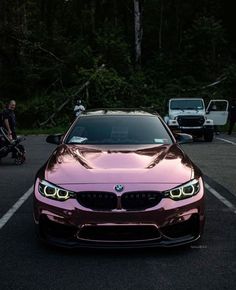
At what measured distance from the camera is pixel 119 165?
596 cm

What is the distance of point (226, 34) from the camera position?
43.1 metres

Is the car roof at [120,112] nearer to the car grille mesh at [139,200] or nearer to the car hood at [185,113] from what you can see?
the car grille mesh at [139,200]

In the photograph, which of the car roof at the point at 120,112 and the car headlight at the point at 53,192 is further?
the car roof at the point at 120,112

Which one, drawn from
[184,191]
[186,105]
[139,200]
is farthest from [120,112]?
[186,105]

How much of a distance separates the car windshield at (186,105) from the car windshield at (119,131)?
16.7 metres

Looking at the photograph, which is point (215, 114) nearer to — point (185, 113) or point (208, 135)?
point (185, 113)

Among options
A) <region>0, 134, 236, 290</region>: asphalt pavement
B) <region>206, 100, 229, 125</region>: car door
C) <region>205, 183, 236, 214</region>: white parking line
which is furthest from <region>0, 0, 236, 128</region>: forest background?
<region>0, 134, 236, 290</region>: asphalt pavement

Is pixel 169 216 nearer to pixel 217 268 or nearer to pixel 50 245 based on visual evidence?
pixel 217 268

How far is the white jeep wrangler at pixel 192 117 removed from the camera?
23.1 metres

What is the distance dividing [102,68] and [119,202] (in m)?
29.1

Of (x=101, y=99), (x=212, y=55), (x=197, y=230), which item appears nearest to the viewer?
(x=197, y=230)

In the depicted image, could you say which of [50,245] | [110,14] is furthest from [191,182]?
[110,14]

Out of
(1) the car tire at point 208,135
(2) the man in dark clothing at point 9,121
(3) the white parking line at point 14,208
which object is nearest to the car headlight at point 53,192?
(3) the white parking line at point 14,208

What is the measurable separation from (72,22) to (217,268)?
48126mm
